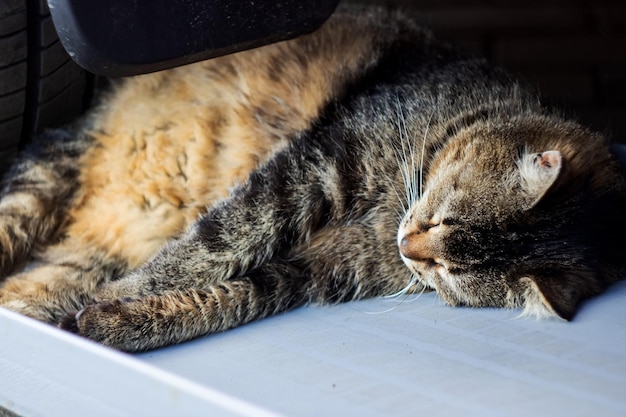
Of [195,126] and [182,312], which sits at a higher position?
[195,126]

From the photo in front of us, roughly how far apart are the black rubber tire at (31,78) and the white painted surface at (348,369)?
0.71 meters

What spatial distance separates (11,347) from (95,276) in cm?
75

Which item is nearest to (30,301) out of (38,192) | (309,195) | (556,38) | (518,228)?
(38,192)

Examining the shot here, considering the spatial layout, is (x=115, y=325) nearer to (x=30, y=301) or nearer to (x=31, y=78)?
(x=30, y=301)

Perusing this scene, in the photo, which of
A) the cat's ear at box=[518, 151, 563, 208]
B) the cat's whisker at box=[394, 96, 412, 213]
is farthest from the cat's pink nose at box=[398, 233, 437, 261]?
the cat's ear at box=[518, 151, 563, 208]

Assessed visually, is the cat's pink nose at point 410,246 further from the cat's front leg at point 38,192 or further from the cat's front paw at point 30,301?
the cat's front leg at point 38,192

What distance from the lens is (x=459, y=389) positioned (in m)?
1.38

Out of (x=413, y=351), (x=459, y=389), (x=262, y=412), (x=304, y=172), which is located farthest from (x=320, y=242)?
(x=262, y=412)

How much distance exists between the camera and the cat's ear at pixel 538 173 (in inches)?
65.2

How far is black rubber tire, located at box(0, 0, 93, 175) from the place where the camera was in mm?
1848

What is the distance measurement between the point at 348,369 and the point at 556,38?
2.99m

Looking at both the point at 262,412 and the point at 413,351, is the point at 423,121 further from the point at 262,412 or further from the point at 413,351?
the point at 262,412

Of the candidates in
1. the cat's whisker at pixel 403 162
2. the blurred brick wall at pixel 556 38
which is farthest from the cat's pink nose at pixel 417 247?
the blurred brick wall at pixel 556 38

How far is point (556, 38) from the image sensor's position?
13.1ft
